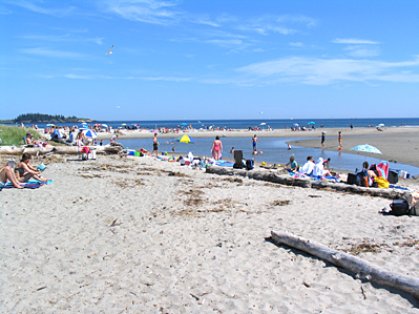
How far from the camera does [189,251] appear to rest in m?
6.87

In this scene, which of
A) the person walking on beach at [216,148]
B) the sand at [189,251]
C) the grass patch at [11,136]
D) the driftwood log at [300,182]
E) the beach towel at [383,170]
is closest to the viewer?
the sand at [189,251]

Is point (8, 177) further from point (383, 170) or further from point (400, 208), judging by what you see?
point (383, 170)

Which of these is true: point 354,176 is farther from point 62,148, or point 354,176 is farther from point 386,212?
point 62,148

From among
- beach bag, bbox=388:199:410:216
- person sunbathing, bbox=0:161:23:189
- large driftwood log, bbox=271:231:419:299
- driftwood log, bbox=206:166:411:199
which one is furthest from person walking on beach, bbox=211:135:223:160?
large driftwood log, bbox=271:231:419:299

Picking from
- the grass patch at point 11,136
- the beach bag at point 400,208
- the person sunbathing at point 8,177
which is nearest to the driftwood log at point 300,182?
the beach bag at point 400,208

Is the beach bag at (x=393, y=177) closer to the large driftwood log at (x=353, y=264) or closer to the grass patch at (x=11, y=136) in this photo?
the large driftwood log at (x=353, y=264)

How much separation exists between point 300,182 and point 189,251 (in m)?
7.23

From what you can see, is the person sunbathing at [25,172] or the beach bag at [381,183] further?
the beach bag at [381,183]

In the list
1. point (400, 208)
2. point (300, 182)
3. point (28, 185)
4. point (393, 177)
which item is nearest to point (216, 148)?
point (300, 182)

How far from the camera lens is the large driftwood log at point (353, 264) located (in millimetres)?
4972

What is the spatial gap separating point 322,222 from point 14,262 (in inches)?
215

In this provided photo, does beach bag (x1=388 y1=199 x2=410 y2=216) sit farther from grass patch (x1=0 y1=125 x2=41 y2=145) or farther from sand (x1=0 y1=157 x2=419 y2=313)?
grass patch (x1=0 y1=125 x2=41 y2=145)

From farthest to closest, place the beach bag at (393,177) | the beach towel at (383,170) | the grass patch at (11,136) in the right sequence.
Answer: the grass patch at (11,136)
the beach bag at (393,177)
the beach towel at (383,170)

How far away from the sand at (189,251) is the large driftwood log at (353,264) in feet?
0.34
